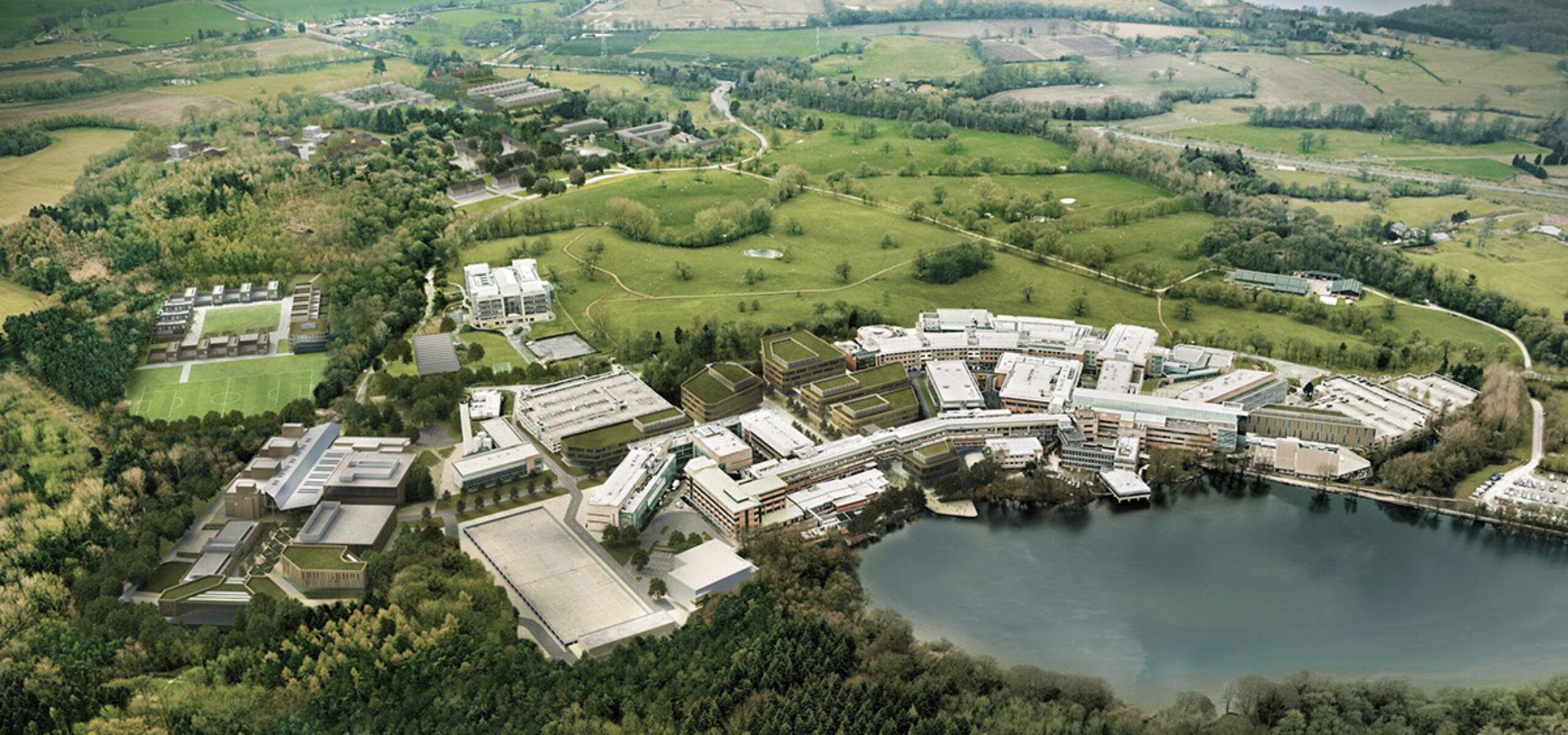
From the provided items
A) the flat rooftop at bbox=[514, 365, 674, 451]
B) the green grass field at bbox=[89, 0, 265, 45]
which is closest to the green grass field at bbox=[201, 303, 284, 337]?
the flat rooftop at bbox=[514, 365, 674, 451]

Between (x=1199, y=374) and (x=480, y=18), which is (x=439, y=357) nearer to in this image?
(x=1199, y=374)

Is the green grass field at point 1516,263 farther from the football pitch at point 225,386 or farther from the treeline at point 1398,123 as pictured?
the football pitch at point 225,386

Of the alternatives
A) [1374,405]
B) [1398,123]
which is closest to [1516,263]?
[1374,405]

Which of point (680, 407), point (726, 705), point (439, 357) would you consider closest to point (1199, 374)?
point (680, 407)

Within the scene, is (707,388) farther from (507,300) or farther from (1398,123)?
(1398,123)

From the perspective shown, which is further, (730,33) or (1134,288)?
(730,33)

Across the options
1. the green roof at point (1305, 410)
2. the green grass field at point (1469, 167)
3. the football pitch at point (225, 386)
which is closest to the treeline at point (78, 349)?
the football pitch at point (225, 386)
